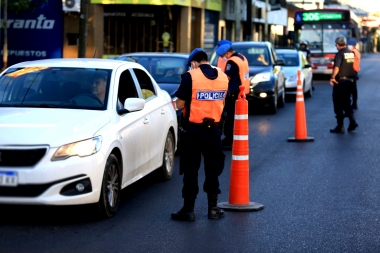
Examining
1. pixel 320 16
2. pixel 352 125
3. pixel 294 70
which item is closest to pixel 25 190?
pixel 352 125

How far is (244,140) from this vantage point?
346 inches

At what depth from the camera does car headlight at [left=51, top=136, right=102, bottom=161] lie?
25.0ft

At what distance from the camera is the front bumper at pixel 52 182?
24.7ft

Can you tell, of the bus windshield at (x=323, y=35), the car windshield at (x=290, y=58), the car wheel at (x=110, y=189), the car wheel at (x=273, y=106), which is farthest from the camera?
the bus windshield at (x=323, y=35)

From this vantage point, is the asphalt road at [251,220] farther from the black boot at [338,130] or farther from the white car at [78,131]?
the black boot at [338,130]

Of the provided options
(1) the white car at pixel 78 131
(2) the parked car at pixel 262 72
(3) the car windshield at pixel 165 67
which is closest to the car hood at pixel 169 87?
(3) the car windshield at pixel 165 67

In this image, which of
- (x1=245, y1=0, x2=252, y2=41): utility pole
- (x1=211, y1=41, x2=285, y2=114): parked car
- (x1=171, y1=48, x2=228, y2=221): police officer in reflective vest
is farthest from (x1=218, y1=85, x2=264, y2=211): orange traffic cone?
(x1=245, y1=0, x2=252, y2=41): utility pole

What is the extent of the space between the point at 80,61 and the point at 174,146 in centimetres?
212

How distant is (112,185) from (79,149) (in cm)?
77

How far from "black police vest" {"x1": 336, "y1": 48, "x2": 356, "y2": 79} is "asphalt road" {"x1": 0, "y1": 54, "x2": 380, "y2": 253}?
13.0 ft

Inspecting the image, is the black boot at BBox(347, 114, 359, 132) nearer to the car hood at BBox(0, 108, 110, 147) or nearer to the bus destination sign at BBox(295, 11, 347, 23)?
the car hood at BBox(0, 108, 110, 147)

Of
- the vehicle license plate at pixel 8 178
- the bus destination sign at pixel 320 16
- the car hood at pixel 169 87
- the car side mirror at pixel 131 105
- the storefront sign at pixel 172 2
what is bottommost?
the vehicle license plate at pixel 8 178

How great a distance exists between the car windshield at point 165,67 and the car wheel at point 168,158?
398 cm

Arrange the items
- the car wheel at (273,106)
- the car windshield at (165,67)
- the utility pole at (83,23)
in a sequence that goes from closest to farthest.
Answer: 1. the car windshield at (165,67)
2. the utility pole at (83,23)
3. the car wheel at (273,106)
